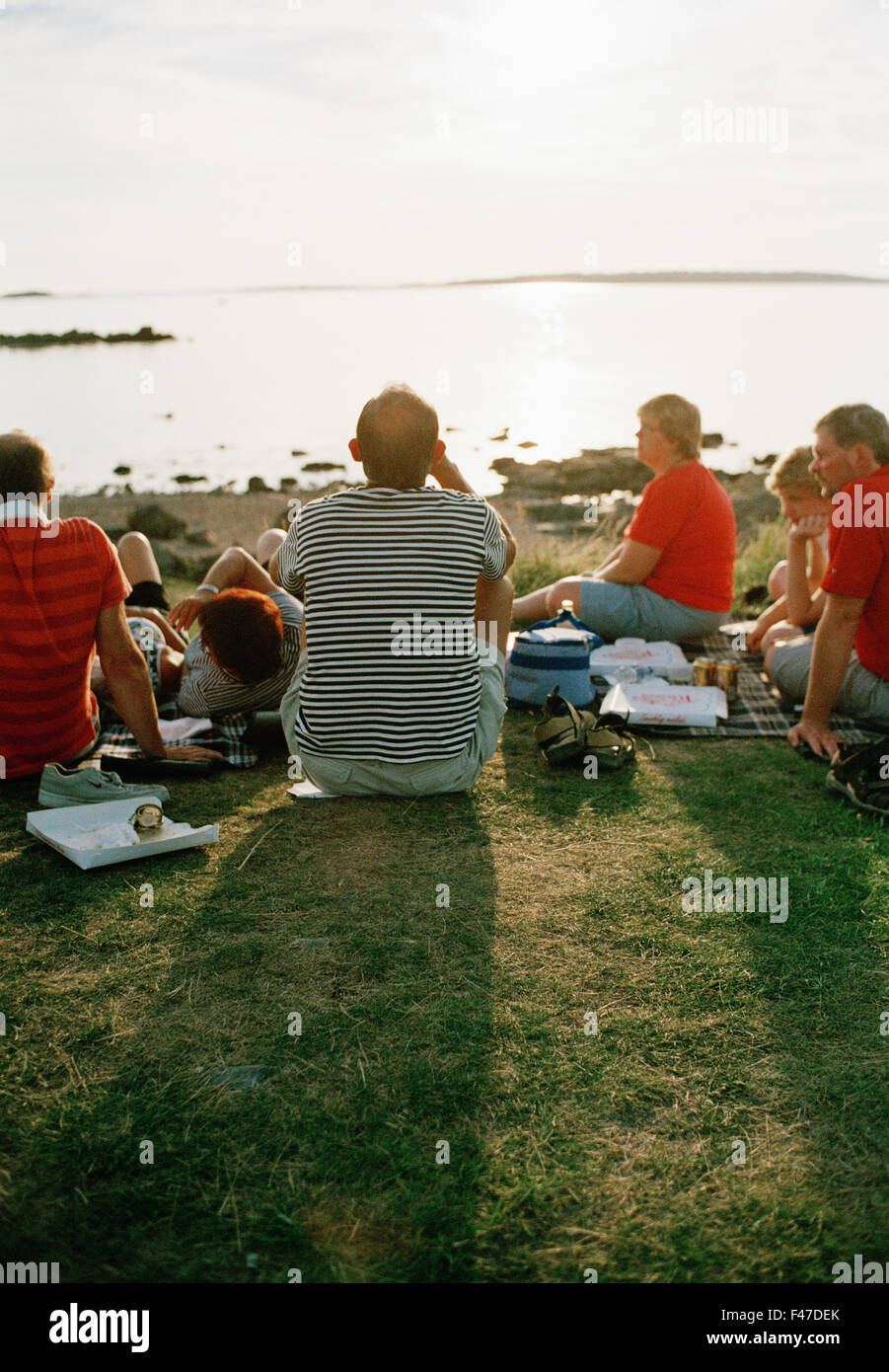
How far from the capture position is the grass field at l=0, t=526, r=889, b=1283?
193 cm

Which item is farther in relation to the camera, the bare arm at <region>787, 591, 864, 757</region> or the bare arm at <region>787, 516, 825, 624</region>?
the bare arm at <region>787, 516, 825, 624</region>

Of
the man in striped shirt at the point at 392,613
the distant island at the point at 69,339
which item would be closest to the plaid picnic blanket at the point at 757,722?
the man in striped shirt at the point at 392,613

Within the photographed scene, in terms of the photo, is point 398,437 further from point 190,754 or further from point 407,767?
point 190,754

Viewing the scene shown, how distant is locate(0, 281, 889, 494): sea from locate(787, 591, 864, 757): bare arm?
762cm

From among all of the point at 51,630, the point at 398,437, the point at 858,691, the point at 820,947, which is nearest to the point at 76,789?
the point at 51,630

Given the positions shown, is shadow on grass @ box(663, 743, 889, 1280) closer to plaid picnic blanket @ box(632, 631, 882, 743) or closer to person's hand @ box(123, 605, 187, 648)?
plaid picnic blanket @ box(632, 631, 882, 743)

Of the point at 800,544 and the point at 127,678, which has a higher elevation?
the point at 800,544

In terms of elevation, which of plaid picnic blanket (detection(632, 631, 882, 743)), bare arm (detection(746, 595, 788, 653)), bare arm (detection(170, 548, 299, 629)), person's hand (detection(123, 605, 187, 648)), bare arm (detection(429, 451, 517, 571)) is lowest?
plaid picnic blanket (detection(632, 631, 882, 743))

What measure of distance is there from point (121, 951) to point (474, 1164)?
1225 mm

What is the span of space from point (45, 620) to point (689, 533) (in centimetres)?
331

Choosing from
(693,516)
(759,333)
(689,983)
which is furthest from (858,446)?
(759,333)

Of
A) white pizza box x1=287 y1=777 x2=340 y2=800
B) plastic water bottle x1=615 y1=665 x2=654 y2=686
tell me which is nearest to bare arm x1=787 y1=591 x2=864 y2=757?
plastic water bottle x1=615 y1=665 x2=654 y2=686

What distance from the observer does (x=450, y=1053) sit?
95.0 inches
